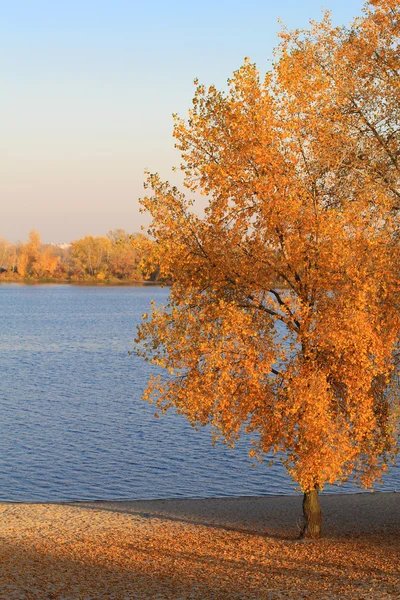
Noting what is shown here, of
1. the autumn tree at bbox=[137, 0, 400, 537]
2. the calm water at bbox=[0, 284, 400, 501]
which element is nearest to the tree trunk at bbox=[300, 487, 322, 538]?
the autumn tree at bbox=[137, 0, 400, 537]

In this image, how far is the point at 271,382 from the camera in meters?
15.9

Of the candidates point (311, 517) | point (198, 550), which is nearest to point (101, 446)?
point (311, 517)

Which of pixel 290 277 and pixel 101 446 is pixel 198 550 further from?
pixel 101 446

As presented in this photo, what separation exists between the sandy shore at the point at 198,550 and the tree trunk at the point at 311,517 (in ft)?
1.18

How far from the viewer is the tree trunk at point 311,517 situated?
1755 cm

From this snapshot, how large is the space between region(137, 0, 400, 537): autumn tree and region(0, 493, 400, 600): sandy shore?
1.65 m

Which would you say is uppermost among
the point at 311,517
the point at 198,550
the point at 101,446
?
the point at 311,517

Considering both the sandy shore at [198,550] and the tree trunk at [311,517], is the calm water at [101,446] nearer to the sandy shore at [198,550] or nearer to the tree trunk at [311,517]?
the sandy shore at [198,550]

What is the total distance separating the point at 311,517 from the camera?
17562 millimetres

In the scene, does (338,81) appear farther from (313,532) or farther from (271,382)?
(313,532)

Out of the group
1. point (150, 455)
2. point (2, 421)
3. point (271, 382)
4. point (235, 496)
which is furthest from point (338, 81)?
point (2, 421)

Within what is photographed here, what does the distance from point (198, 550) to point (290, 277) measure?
6059mm

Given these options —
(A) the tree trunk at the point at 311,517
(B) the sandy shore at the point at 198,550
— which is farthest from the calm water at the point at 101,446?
(A) the tree trunk at the point at 311,517

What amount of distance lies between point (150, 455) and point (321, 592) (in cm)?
1652
